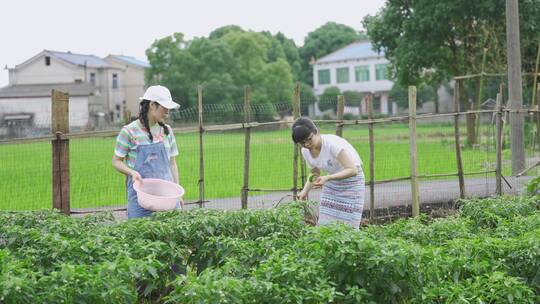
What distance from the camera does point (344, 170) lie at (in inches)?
296

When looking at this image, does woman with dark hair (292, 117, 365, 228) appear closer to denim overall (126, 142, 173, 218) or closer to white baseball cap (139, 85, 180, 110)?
white baseball cap (139, 85, 180, 110)

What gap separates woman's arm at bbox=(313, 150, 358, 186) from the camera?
7488mm

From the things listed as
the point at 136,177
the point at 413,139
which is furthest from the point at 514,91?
the point at 136,177

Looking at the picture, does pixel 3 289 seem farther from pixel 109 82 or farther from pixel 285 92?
pixel 109 82

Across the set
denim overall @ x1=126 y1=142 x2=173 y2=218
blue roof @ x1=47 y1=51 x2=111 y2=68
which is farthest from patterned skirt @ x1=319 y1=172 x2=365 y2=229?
blue roof @ x1=47 y1=51 x2=111 y2=68

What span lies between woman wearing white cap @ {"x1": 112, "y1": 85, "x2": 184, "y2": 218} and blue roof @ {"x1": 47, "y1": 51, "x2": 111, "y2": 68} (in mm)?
66124

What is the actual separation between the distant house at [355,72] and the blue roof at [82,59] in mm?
21306

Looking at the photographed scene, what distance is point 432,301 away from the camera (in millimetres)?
5559

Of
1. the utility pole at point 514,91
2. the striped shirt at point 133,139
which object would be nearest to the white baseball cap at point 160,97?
the striped shirt at point 133,139

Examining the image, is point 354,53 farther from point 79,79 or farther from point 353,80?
point 79,79

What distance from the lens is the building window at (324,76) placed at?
82.2 meters

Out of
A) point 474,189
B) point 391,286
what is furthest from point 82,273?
point 474,189

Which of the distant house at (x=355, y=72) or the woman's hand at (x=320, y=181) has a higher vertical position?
the distant house at (x=355, y=72)

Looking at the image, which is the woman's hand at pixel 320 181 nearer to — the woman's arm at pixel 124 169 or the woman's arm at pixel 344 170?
the woman's arm at pixel 344 170
